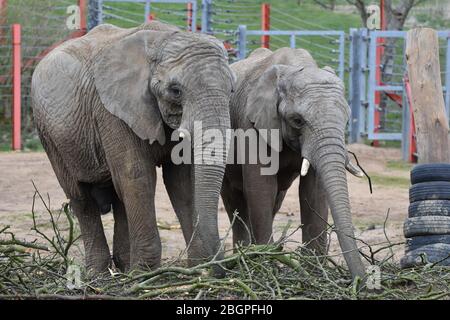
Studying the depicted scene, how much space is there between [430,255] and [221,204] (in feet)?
16.2

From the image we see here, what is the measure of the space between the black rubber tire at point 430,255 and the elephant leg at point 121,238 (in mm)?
1997

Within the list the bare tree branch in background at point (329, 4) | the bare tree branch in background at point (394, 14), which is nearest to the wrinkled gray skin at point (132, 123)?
the bare tree branch in background at point (394, 14)

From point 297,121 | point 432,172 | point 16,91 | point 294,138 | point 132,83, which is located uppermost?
point 132,83

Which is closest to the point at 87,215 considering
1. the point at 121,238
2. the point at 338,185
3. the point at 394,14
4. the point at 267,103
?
the point at 121,238

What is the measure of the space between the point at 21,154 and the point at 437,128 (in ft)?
27.2

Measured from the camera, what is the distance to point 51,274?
709 cm

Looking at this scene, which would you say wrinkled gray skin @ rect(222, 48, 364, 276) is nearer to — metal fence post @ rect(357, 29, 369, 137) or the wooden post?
the wooden post

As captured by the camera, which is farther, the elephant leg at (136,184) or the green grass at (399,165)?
the green grass at (399,165)

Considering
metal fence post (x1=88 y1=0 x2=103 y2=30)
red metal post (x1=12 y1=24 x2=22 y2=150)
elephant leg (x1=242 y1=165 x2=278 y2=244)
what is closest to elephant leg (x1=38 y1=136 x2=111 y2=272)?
elephant leg (x1=242 y1=165 x2=278 y2=244)

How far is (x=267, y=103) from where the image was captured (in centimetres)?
838

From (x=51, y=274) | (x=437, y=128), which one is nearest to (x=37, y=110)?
(x=51, y=274)

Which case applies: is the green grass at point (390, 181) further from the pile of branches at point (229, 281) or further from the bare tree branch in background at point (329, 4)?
the bare tree branch in background at point (329, 4)

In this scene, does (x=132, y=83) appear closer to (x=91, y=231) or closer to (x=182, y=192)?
(x=182, y=192)

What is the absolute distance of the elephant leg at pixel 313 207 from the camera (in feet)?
27.7
